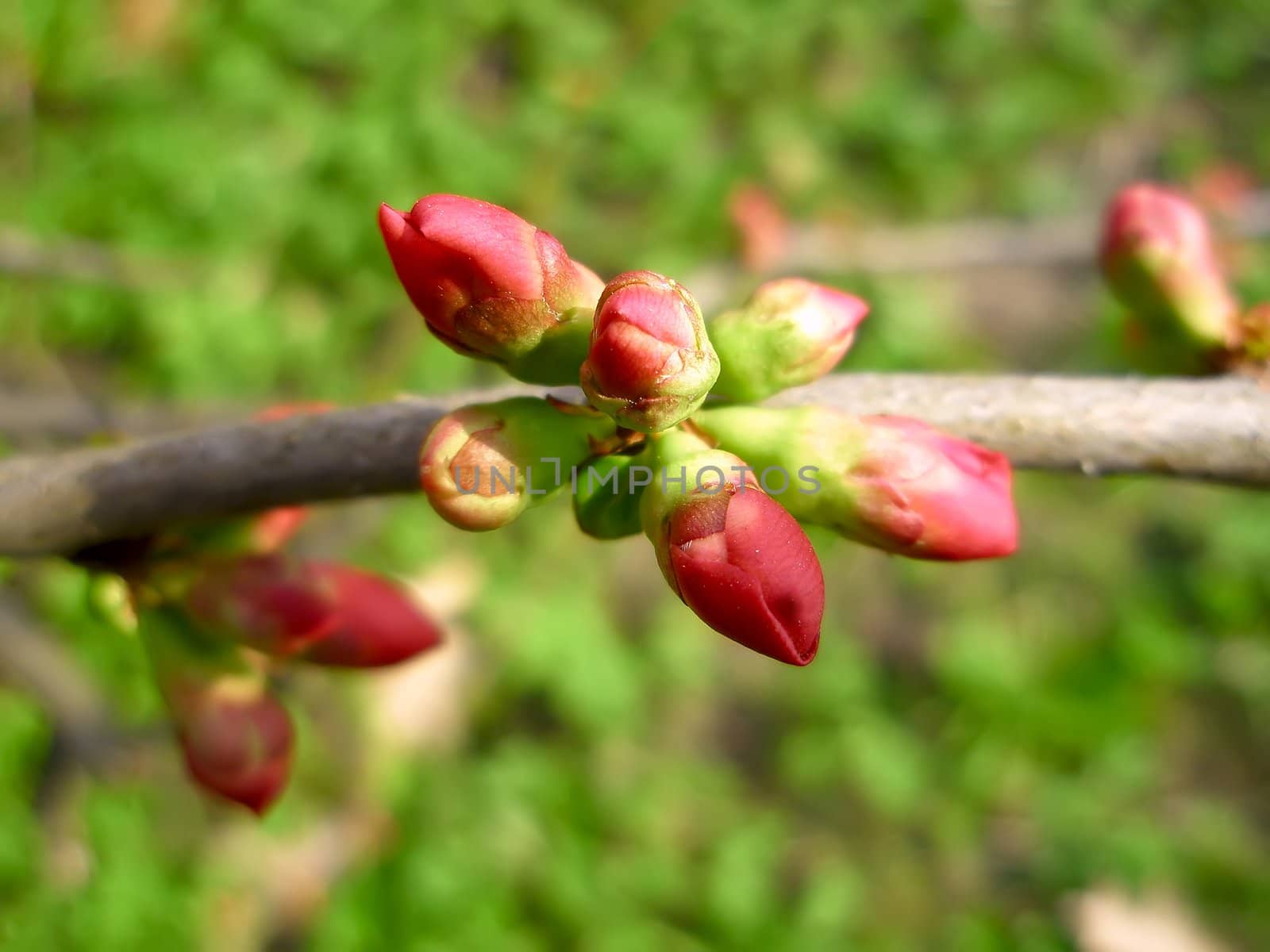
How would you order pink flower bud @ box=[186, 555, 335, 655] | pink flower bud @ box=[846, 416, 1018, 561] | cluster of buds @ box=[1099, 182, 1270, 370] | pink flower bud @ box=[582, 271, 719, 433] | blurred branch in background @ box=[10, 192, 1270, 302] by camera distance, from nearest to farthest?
pink flower bud @ box=[582, 271, 719, 433] → pink flower bud @ box=[846, 416, 1018, 561] → pink flower bud @ box=[186, 555, 335, 655] → cluster of buds @ box=[1099, 182, 1270, 370] → blurred branch in background @ box=[10, 192, 1270, 302]

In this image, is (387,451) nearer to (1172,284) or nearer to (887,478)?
(887,478)

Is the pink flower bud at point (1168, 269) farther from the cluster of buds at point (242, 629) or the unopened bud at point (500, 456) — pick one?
the cluster of buds at point (242, 629)

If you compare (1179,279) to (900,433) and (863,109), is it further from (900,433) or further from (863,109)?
(863,109)

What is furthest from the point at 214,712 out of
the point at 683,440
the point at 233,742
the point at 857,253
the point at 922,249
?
the point at 922,249

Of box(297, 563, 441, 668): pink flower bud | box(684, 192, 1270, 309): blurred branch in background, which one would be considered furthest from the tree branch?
box(684, 192, 1270, 309): blurred branch in background

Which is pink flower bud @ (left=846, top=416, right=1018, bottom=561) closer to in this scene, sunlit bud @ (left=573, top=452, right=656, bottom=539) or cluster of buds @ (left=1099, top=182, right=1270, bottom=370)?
sunlit bud @ (left=573, top=452, right=656, bottom=539)

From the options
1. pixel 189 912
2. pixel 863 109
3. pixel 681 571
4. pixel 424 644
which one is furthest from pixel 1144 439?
pixel 863 109
